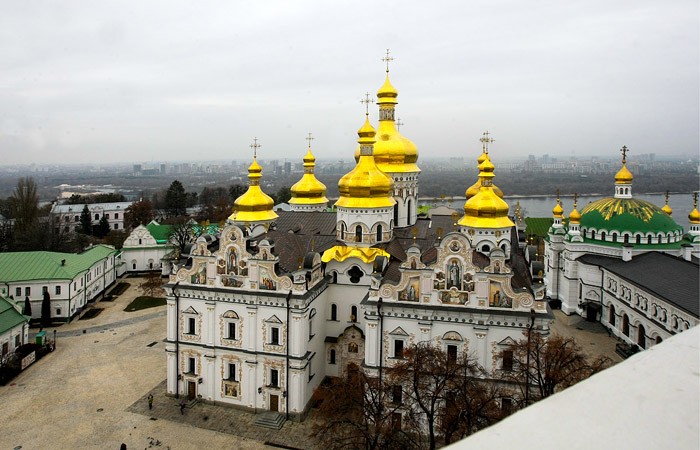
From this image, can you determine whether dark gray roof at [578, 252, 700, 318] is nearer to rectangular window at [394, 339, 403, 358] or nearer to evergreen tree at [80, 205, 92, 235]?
rectangular window at [394, 339, 403, 358]

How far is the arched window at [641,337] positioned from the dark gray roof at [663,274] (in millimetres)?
2140

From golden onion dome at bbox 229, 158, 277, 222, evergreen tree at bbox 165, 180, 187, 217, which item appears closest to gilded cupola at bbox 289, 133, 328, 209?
golden onion dome at bbox 229, 158, 277, 222

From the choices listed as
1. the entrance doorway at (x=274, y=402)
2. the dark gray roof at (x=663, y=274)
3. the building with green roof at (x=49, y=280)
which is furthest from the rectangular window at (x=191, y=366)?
the dark gray roof at (x=663, y=274)

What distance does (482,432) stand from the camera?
1.75 m

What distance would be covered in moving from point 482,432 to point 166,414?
67.9 feet

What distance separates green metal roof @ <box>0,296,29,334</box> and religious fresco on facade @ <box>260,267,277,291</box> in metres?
13.9

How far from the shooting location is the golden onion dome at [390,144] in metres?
26.5

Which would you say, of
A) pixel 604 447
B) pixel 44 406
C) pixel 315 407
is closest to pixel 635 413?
pixel 604 447

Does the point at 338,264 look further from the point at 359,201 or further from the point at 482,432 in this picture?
the point at 482,432

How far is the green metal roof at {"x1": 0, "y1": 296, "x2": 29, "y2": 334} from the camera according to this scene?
24734mm

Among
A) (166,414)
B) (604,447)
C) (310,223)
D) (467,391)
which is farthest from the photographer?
(310,223)

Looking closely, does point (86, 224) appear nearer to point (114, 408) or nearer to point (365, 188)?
point (114, 408)

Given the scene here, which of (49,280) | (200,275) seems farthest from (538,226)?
(49,280)

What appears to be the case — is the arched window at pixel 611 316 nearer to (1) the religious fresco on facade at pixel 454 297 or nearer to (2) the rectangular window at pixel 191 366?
(1) the religious fresco on facade at pixel 454 297
